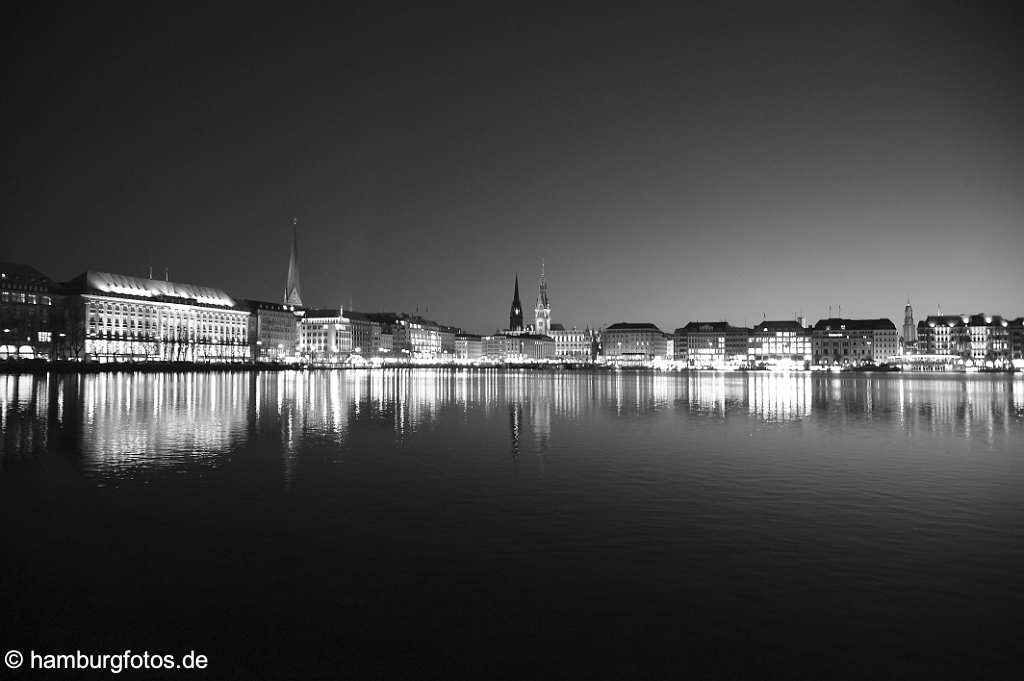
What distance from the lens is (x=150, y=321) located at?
157 metres

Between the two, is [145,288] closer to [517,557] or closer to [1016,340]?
[517,557]

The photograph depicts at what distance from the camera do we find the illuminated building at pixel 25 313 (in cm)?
11373

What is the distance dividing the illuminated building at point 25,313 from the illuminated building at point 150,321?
3716 mm

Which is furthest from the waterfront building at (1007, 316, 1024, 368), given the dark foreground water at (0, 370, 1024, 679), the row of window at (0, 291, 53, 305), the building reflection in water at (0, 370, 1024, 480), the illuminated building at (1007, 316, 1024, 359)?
the row of window at (0, 291, 53, 305)

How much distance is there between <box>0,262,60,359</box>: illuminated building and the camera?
373 feet

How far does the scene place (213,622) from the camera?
9.25 meters

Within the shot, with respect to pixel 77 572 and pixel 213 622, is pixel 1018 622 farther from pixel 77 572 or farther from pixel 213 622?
pixel 77 572

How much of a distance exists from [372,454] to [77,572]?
12637mm

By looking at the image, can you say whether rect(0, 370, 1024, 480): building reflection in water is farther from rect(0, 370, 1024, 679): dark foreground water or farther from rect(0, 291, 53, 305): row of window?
rect(0, 291, 53, 305): row of window
